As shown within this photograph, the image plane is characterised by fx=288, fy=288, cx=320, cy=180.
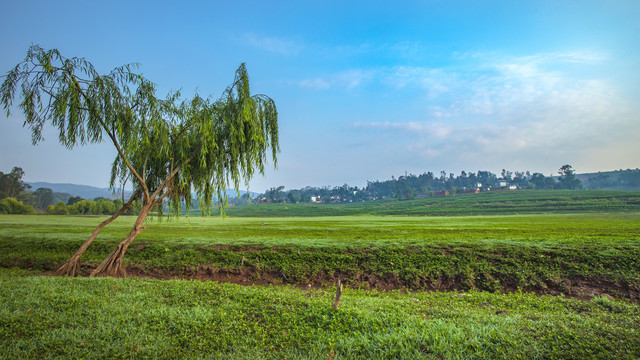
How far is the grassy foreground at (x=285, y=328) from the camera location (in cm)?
443

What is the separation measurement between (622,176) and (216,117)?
234m

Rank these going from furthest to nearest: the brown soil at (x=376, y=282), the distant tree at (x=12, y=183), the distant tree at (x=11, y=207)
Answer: the distant tree at (x=12, y=183), the distant tree at (x=11, y=207), the brown soil at (x=376, y=282)

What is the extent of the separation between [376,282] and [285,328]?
267 inches

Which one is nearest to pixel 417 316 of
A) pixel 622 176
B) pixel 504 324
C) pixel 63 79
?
pixel 504 324

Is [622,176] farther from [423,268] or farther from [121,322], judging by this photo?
[121,322]

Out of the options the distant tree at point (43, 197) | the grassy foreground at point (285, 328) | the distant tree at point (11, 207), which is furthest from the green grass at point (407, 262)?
the distant tree at point (43, 197)

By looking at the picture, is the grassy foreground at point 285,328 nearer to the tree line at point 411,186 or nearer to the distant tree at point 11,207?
the distant tree at point 11,207

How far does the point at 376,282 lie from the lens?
37.1 feet

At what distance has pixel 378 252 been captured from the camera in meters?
13.4

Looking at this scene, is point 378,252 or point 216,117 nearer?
point 216,117

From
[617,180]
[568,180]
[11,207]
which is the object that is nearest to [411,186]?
[568,180]

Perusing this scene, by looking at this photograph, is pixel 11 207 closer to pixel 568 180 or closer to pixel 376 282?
pixel 376 282

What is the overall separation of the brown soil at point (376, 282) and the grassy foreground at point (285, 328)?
3.22 meters

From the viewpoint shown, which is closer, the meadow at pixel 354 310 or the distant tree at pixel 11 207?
the meadow at pixel 354 310
